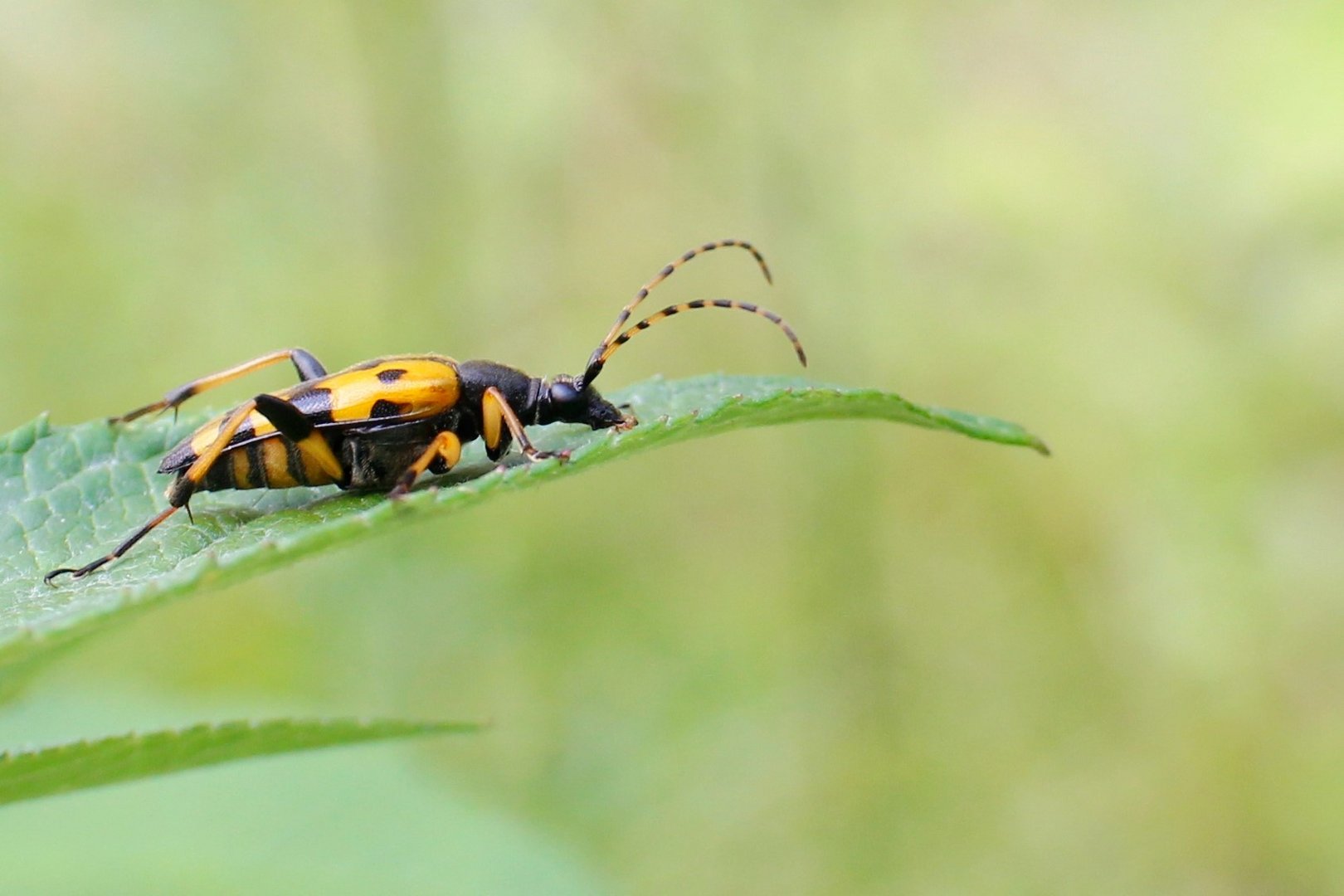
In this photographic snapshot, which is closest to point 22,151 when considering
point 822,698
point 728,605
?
point 728,605

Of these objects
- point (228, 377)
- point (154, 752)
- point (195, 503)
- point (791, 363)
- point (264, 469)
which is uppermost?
point (228, 377)

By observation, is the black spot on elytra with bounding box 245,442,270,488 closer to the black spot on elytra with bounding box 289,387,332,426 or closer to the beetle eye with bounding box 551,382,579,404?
the black spot on elytra with bounding box 289,387,332,426

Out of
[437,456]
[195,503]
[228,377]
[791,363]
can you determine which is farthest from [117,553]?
[791,363]

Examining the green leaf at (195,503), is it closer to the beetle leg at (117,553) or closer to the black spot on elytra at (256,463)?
the beetle leg at (117,553)

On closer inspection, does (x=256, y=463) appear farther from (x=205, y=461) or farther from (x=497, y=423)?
(x=497, y=423)

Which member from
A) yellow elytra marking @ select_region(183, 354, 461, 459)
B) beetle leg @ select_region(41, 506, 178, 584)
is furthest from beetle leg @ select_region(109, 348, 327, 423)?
beetle leg @ select_region(41, 506, 178, 584)

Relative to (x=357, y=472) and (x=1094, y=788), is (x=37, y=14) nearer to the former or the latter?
(x=357, y=472)

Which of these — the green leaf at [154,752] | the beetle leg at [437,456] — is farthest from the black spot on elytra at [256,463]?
the green leaf at [154,752]
